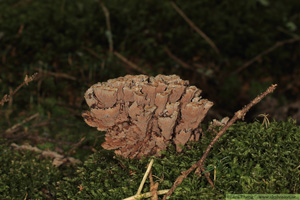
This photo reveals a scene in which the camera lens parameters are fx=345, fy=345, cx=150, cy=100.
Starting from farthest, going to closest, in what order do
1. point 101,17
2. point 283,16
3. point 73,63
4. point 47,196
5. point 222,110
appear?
point 283,16, point 101,17, point 222,110, point 73,63, point 47,196

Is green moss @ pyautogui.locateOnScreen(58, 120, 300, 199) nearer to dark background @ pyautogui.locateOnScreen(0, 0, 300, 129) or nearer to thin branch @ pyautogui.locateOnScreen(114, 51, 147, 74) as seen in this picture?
dark background @ pyautogui.locateOnScreen(0, 0, 300, 129)

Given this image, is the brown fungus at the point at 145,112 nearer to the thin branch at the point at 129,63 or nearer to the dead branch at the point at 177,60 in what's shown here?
the thin branch at the point at 129,63

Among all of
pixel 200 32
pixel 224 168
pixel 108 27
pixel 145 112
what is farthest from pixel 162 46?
pixel 224 168

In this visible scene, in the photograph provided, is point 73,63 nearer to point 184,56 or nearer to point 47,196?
point 184,56

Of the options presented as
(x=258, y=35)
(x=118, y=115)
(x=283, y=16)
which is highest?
(x=283, y=16)

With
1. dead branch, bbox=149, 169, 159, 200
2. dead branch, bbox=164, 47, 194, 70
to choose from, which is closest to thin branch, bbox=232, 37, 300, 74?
dead branch, bbox=164, 47, 194, 70

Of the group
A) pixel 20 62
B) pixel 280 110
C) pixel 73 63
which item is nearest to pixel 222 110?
pixel 280 110
